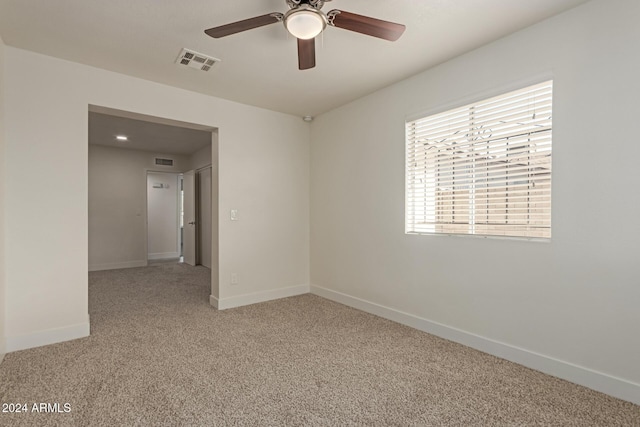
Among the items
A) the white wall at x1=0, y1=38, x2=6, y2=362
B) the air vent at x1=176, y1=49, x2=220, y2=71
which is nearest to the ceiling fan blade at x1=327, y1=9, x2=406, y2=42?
the air vent at x1=176, y1=49, x2=220, y2=71

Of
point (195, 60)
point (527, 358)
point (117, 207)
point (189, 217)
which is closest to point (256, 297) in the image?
point (195, 60)

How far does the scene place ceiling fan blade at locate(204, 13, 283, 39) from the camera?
6.01 feet

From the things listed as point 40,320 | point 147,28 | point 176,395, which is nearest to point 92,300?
point 40,320

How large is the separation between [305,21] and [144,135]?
4.83 m

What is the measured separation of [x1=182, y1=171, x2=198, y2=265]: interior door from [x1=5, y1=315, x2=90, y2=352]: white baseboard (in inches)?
157

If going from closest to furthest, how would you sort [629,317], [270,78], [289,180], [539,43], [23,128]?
[629,317] → [539,43] → [23,128] → [270,78] → [289,180]

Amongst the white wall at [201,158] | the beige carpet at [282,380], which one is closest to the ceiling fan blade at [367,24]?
the beige carpet at [282,380]

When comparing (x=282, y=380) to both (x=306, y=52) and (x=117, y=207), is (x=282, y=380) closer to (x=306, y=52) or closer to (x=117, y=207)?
(x=306, y=52)

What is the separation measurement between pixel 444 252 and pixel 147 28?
3.01 m

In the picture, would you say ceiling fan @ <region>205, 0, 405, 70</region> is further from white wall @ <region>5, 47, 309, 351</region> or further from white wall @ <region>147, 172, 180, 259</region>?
white wall @ <region>147, 172, 180, 259</region>

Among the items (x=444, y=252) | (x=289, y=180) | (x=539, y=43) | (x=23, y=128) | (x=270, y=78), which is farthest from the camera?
(x=289, y=180)

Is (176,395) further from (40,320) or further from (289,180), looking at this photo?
(289,180)

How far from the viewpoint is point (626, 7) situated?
1919 mm

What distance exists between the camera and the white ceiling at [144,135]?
4.81m
